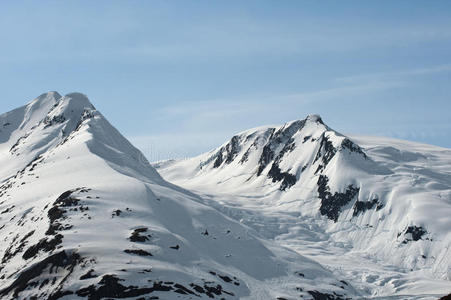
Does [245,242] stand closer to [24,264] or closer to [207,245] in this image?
[207,245]

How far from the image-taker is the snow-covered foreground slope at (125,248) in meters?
111

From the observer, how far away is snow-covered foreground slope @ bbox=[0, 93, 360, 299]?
4353 inches

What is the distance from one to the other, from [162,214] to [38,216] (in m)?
30.4

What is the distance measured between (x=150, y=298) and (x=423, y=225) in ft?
398

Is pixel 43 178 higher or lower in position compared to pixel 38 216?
higher

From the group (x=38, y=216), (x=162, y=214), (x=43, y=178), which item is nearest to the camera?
(x=38, y=216)

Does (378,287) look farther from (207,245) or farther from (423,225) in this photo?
(207,245)

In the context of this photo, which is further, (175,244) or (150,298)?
(175,244)

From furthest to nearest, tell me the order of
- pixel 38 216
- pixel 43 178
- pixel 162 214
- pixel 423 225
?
pixel 423 225, pixel 43 178, pixel 162 214, pixel 38 216

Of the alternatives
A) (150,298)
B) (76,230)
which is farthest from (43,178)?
Result: (150,298)

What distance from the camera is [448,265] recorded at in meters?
182

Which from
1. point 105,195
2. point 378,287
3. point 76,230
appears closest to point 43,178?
point 105,195

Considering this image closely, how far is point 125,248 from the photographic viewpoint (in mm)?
122562

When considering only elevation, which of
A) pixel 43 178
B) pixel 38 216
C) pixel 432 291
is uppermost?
pixel 43 178
